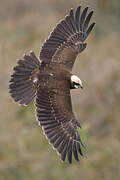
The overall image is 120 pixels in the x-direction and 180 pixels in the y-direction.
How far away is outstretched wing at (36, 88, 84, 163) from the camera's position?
939cm

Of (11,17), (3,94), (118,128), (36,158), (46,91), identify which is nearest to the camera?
(46,91)

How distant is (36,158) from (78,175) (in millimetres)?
882

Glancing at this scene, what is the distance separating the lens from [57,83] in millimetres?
9594

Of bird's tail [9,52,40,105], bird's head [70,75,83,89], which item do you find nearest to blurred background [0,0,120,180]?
bird's tail [9,52,40,105]

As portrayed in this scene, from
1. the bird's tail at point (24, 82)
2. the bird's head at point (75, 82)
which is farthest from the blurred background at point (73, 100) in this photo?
the bird's head at point (75, 82)

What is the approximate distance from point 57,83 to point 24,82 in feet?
1.60

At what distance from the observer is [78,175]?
13117 millimetres

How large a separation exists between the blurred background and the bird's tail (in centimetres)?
91

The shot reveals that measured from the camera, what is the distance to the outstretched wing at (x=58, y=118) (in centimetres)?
939

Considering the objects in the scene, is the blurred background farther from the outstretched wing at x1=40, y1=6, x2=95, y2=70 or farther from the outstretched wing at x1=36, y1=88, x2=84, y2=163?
the outstretched wing at x1=36, y1=88, x2=84, y2=163

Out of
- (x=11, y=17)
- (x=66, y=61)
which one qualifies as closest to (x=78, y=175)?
(x=66, y=61)

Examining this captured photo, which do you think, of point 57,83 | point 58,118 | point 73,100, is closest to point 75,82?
point 57,83

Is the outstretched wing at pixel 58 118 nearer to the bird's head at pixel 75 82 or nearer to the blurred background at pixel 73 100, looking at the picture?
the bird's head at pixel 75 82

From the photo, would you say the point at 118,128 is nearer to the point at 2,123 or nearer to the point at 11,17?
the point at 2,123
